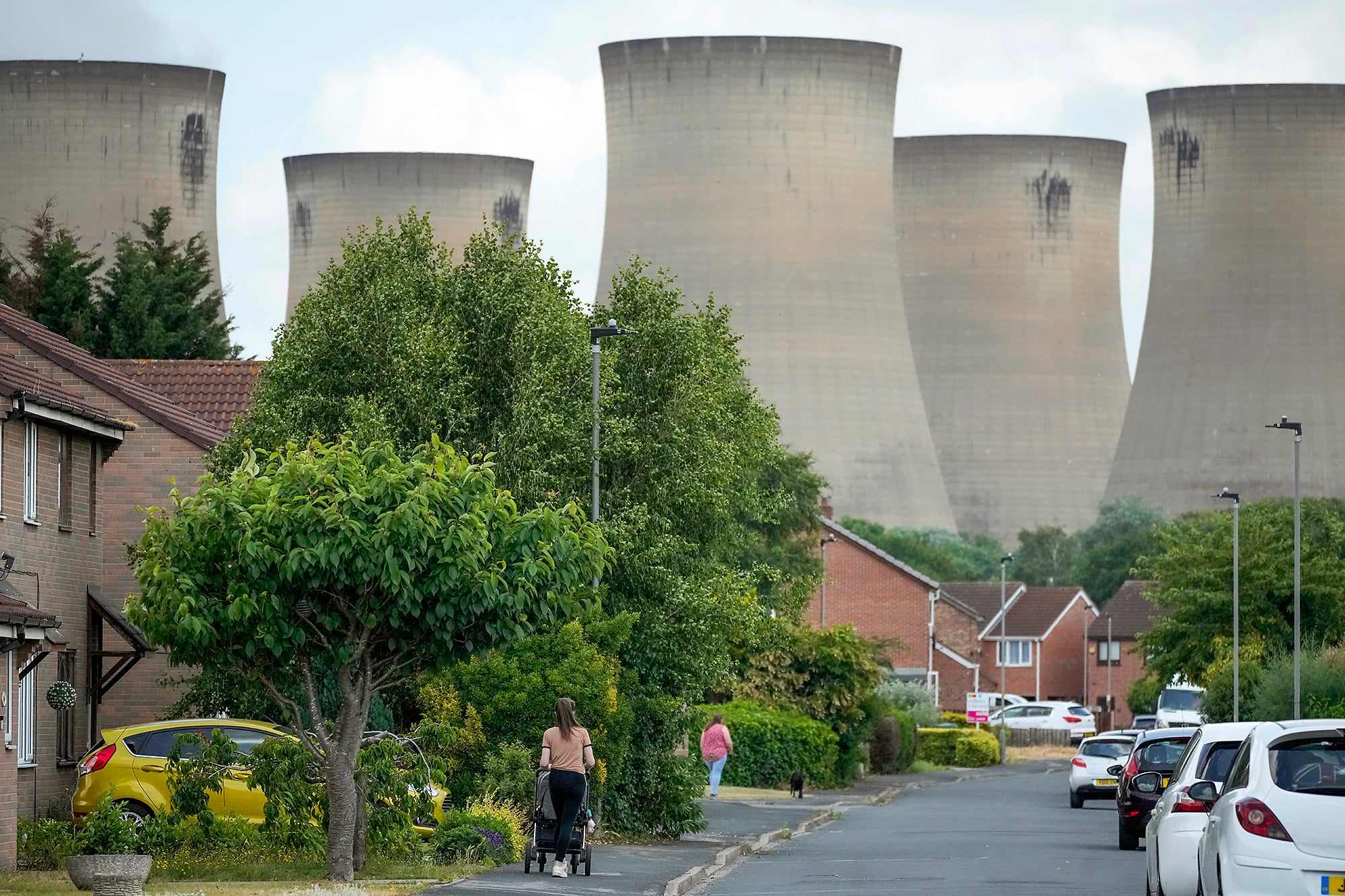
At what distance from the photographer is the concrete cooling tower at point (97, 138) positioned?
6612 cm

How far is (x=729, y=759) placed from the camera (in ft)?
127

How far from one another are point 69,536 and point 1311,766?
44.1 ft

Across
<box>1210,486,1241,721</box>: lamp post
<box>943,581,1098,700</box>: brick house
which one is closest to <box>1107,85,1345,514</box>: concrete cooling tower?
<box>943,581,1098,700</box>: brick house

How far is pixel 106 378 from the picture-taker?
25750mm

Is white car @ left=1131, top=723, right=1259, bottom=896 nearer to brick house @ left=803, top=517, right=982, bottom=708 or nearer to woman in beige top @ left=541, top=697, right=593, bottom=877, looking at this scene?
woman in beige top @ left=541, top=697, right=593, bottom=877

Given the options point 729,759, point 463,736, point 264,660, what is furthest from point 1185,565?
point 264,660

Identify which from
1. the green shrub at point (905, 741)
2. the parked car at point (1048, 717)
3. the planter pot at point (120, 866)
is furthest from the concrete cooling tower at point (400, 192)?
the planter pot at point (120, 866)

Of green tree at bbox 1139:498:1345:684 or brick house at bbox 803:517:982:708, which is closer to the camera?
green tree at bbox 1139:498:1345:684

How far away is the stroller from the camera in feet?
55.5

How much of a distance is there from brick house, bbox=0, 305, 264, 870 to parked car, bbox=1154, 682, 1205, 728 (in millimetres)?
31150

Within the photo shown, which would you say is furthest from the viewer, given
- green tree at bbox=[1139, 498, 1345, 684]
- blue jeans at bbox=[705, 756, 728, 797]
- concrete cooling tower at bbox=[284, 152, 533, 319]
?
concrete cooling tower at bbox=[284, 152, 533, 319]

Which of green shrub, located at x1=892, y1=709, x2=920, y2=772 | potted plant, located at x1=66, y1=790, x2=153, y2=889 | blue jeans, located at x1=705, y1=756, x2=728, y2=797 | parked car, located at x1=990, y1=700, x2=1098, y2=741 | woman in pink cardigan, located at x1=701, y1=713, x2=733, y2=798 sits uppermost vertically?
potted plant, located at x1=66, y1=790, x2=153, y2=889

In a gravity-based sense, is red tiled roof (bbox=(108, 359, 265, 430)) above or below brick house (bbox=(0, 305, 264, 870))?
above

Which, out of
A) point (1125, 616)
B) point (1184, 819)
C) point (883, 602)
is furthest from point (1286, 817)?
point (1125, 616)
